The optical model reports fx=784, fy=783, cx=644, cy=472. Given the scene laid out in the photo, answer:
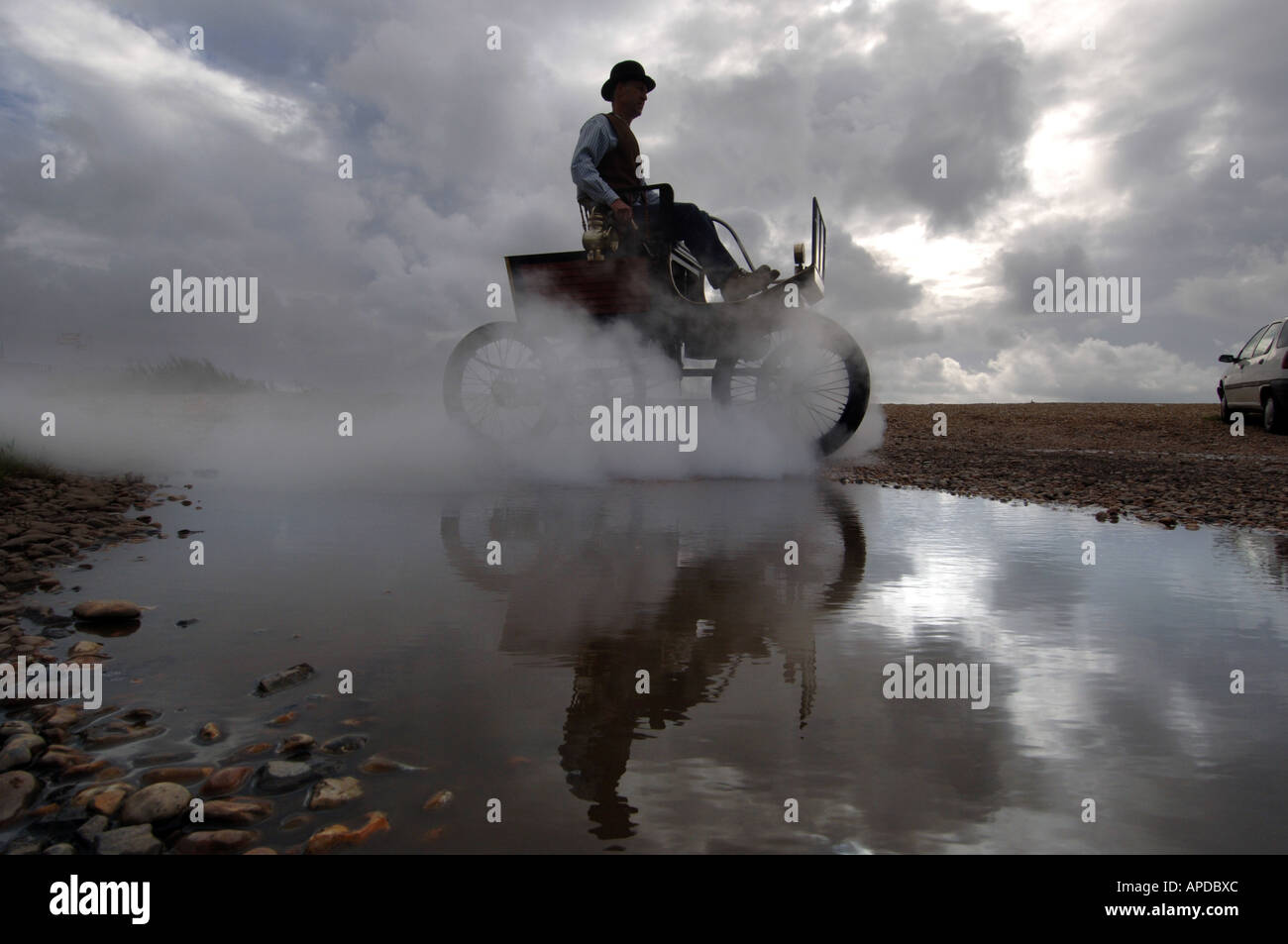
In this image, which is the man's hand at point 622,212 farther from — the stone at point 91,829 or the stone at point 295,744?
the stone at point 91,829

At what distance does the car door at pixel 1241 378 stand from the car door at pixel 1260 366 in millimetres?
49

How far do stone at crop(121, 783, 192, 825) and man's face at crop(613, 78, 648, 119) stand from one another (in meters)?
8.34

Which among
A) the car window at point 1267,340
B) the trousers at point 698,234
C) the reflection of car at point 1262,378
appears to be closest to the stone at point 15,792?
the trousers at point 698,234

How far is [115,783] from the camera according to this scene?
189 centimetres

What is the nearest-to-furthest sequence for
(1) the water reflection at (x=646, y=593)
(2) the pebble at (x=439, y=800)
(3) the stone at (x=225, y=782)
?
1. (2) the pebble at (x=439, y=800)
2. (3) the stone at (x=225, y=782)
3. (1) the water reflection at (x=646, y=593)

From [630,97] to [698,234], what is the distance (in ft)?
5.37

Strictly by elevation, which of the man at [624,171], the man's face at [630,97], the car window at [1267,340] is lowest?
the car window at [1267,340]

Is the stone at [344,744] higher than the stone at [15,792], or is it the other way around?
the stone at [344,744]

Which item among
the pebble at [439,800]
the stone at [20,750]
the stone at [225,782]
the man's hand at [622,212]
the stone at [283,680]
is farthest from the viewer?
the man's hand at [622,212]

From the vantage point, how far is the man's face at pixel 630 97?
338 inches

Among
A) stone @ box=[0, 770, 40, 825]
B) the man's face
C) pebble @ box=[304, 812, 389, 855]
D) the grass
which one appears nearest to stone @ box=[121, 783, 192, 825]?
stone @ box=[0, 770, 40, 825]

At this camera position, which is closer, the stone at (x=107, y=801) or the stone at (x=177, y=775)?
the stone at (x=107, y=801)

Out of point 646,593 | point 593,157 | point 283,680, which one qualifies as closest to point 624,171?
point 593,157
